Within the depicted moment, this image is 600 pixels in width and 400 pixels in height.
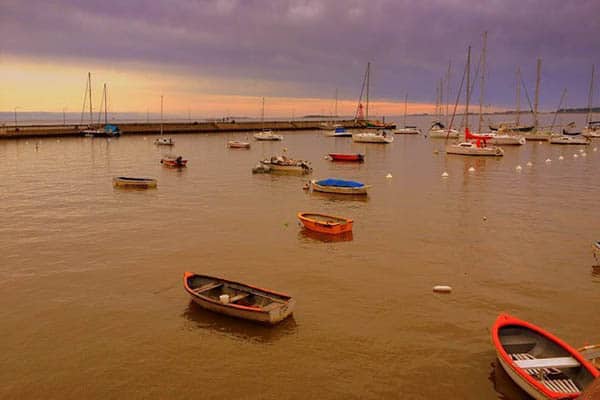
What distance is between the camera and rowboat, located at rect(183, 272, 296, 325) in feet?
53.0

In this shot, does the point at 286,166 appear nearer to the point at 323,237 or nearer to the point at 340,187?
the point at 340,187

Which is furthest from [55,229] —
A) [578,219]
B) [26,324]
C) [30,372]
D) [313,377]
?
[578,219]

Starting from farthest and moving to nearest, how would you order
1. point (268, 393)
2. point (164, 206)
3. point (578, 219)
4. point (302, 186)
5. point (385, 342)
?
1. point (302, 186)
2. point (164, 206)
3. point (578, 219)
4. point (385, 342)
5. point (268, 393)

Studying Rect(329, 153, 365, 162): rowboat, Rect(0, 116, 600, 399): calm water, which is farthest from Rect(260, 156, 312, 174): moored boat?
Rect(329, 153, 365, 162): rowboat

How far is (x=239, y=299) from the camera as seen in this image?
56.4 feet

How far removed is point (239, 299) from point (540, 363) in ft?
29.9

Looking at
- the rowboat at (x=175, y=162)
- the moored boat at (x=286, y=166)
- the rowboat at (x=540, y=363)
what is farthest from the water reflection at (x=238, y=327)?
the rowboat at (x=175, y=162)

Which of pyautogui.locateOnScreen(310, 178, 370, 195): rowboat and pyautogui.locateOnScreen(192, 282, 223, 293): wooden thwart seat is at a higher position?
pyautogui.locateOnScreen(310, 178, 370, 195): rowboat

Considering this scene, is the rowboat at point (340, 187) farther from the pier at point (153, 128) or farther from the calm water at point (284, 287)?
the pier at point (153, 128)

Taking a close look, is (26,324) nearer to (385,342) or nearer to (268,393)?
(268,393)

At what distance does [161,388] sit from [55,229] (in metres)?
18.4

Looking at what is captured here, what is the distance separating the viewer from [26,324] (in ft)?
53.8

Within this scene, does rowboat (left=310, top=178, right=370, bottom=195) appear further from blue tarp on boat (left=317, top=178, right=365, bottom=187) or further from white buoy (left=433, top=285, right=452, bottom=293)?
white buoy (left=433, top=285, right=452, bottom=293)

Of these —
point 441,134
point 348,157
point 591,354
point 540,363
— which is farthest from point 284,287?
point 441,134
